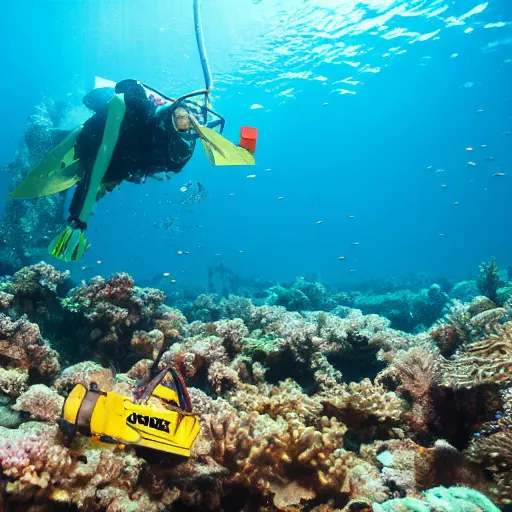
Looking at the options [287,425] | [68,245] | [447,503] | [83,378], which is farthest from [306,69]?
[447,503]

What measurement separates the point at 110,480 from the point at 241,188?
437 feet

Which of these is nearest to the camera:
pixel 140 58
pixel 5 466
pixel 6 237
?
pixel 5 466

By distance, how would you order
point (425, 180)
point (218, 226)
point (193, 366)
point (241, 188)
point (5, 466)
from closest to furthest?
point (5, 466), point (193, 366), point (425, 180), point (241, 188), point (218, 226)

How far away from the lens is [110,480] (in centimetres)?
244

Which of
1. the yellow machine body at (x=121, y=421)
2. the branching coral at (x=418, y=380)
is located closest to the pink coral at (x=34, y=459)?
the yellow machine body at (x=121, y=421)

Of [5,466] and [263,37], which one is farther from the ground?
[263,37]

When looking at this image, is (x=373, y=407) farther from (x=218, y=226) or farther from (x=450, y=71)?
(x=218, y=226)

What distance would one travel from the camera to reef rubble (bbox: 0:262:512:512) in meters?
2.34

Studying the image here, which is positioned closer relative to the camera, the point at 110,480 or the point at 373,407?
the point at 110,480

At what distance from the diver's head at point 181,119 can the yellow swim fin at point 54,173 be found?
1226mm

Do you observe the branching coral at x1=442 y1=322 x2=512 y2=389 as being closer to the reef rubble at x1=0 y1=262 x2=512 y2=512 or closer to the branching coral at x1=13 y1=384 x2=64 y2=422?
the reef rubble at x1=0 y1=262 x2=512 y2=512

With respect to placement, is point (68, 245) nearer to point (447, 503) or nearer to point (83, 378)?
point (83, 378)

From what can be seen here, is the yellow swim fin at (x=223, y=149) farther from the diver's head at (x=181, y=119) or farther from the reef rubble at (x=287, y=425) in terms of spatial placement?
the reef rubble at (x=287, y=425)

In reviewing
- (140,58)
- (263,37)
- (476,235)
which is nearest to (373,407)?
(263,37)
